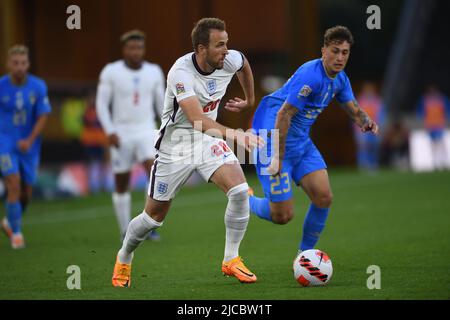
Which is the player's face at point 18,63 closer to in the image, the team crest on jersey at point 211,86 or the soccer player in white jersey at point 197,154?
the soccer player in white jersey at point 197,154

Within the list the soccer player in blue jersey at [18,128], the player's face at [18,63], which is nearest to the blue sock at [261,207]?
the soccer player in blue jersey at [18,128]

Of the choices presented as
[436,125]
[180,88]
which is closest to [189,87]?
[180,88]

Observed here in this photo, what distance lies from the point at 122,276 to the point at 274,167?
169 centimetres

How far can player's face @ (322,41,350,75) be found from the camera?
816cm

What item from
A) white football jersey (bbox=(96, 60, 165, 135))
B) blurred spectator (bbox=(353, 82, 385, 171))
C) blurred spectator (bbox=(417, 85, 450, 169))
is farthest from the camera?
blurred spectator (bbox=(417, 85, 450, 169))

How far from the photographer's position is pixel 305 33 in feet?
88.3

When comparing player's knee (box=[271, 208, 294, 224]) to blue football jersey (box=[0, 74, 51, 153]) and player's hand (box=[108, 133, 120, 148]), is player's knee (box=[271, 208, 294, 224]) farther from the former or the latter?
blue football jersey (box=[0, 74, 51, 153])

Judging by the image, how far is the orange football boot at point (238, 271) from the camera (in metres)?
7.73

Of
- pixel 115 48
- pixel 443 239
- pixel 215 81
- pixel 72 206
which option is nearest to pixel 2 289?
pixel 215 81

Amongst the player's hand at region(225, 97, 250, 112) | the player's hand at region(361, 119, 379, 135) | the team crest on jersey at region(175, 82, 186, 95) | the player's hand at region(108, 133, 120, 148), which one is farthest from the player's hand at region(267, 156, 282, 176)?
the player's hand at region(108, 133, 120, 148)

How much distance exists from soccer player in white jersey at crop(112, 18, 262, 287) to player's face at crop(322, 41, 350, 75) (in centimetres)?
97

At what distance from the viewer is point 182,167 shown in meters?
7.71

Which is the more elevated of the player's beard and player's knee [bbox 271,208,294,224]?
the player's beard

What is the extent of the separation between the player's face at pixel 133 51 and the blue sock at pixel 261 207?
135 inches
